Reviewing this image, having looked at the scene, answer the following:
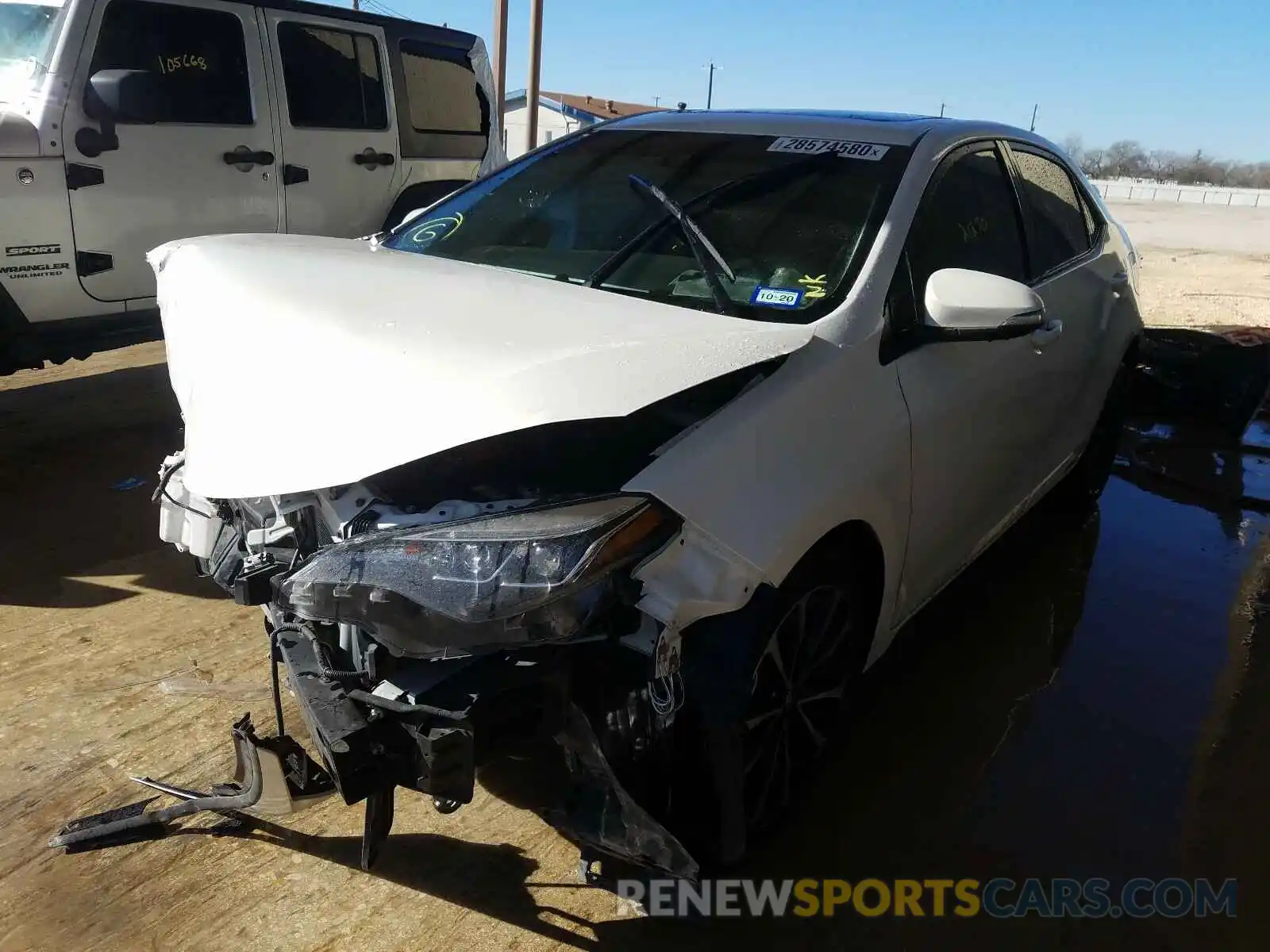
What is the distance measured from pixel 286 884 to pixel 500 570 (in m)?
1.16

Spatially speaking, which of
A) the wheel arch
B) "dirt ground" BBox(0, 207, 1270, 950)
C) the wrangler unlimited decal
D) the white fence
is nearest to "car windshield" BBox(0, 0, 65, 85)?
the wrangler unlimited decal

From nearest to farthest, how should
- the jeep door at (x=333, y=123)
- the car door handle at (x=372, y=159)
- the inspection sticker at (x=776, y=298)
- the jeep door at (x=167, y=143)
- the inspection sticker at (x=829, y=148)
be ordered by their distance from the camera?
the inspection sticker at (x=776, y=298)
the inspection sticker at (x=829, y=148)
the jeep door at (x=167, y=143)
the jeep door at (x=333, y=123)
the car door handle at (x=372, y=159)

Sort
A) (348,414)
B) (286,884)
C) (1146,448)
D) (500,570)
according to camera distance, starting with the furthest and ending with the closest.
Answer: (1146,448)
(286,884)
(348,414)
(500,570)

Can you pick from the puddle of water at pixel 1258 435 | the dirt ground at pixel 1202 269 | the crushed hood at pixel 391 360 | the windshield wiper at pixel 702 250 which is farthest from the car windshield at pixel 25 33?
the dirt ground at pixel 1202 269

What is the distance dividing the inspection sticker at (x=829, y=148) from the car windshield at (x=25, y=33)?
372cm

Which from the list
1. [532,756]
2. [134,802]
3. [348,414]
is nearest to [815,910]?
[532,756]

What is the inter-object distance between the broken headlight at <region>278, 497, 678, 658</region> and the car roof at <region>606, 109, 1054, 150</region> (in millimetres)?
1864

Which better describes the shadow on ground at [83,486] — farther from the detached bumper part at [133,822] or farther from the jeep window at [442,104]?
the jeep window at [442,104]

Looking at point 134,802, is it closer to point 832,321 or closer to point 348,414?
point 348,414

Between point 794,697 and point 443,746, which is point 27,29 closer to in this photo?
point 443,746

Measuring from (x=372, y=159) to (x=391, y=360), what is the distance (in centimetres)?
469

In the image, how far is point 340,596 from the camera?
195 centimetres

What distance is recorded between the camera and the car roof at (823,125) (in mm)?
3230

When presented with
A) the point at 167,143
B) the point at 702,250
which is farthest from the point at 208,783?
the point at 167,143
